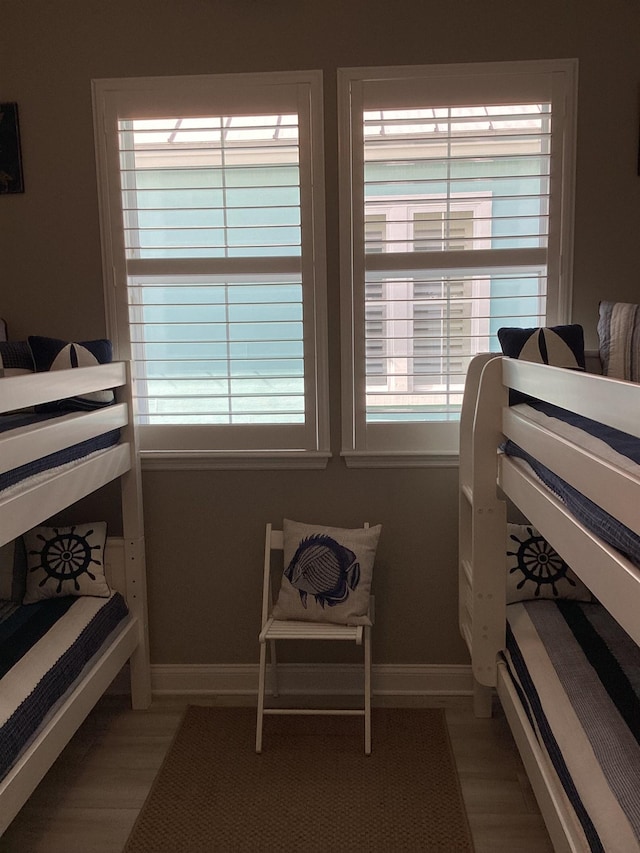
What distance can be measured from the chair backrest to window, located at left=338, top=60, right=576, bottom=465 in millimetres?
386

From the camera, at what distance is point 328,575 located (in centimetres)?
253

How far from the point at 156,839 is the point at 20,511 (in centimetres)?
99

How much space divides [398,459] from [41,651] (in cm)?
133

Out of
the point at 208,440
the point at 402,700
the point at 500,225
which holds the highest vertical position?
the point at 500,225

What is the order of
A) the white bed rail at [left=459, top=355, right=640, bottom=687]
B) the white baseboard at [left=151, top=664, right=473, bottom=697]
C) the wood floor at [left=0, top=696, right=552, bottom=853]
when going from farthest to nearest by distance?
1. the white baseboard at [left=151, top=664, right=473, bottom=697]
2. the wood floor at [left=0, top=696, right=552, bottom=853]
3. the white bed rail at [left=459, top=355, right=640, bottom=687]

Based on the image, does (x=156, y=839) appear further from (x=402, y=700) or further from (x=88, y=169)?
(x=88, y=169)

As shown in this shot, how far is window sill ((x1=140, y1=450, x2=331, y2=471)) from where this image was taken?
268 centimetres

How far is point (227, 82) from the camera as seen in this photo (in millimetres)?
2508

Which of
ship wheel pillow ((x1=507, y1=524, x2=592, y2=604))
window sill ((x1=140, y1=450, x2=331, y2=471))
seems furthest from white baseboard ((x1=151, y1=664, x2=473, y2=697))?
window sill ((x1=140, y1=450, x2=331, y2=471))

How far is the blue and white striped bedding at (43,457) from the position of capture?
1.74 m

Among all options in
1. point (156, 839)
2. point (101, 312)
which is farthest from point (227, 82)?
point (156, 839)

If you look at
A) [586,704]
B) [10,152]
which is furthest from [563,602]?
[10,152]

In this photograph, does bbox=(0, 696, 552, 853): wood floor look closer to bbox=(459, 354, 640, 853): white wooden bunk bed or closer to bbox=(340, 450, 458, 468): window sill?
bbox=(459, 354, 640, 853): white wooden bunk bed

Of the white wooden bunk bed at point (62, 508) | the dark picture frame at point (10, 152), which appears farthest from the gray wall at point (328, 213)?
the white wooden bunk bed at point (62, 508)
